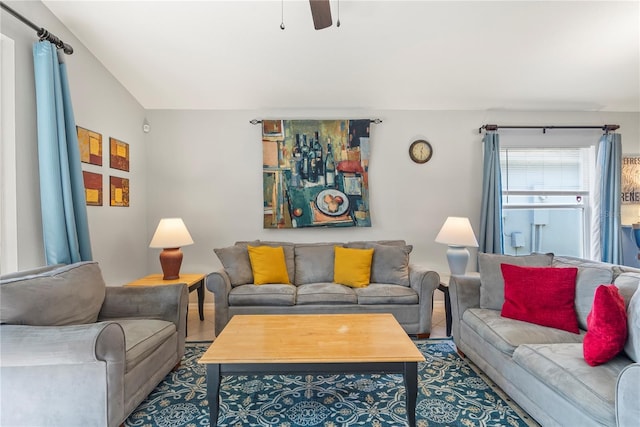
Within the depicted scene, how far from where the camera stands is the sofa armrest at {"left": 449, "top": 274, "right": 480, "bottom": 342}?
2.56m

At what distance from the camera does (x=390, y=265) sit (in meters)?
3.34

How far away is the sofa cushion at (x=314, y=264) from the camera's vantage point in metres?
3.46

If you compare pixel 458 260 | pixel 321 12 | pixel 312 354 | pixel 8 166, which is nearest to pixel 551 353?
pixel 312 354

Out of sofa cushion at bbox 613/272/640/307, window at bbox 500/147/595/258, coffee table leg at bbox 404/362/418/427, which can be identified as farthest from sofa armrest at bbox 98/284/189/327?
window at bbox 500/147/595/258

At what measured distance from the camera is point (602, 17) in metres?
2.65

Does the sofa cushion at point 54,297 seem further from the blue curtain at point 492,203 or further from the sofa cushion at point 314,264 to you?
the blue curtain at point 492,203

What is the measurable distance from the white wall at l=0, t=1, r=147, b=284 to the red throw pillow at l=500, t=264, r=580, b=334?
133 inches

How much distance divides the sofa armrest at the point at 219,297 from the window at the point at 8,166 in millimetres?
1344

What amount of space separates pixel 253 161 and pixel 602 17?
11.7ft

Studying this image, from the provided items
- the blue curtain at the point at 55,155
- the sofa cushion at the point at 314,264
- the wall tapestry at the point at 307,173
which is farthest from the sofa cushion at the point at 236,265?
the blue curtain at the point at 55,155

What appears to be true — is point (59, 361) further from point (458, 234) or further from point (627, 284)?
point (458, 234)

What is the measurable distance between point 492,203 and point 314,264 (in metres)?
2.25

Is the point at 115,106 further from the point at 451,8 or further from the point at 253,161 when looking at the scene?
the point at 451,8

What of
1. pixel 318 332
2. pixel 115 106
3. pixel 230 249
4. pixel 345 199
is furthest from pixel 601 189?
pixel 115 106
